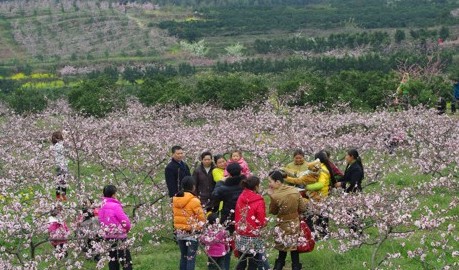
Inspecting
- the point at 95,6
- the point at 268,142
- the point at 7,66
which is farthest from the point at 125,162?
the point at 95,6

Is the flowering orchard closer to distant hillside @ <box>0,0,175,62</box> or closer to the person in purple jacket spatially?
the person in purple jacket

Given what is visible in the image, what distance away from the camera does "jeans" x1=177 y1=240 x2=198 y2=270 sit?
8.94m

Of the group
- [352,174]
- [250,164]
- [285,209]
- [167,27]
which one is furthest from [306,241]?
[167,27]

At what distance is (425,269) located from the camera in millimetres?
9164

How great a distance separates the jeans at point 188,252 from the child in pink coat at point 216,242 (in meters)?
0.16

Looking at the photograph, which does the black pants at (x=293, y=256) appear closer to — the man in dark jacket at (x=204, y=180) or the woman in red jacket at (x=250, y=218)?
the woman in red jacket at (x=250, y=218)

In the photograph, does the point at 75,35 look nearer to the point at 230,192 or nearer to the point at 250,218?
the point at 230,192

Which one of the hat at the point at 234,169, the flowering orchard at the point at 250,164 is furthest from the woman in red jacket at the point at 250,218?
the hat at the point at 234,169

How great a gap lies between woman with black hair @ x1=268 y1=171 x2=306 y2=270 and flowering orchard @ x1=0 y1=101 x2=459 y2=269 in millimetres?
289

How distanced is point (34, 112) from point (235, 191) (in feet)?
82.3

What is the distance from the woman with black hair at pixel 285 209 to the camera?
886 centimetres

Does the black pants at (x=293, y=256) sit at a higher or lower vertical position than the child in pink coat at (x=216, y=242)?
lower

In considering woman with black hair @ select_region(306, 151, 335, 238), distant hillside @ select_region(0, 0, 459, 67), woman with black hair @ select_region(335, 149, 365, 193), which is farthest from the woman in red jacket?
distant hillside @ select_region(0, 0, 459, 67)

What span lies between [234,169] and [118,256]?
216cm
